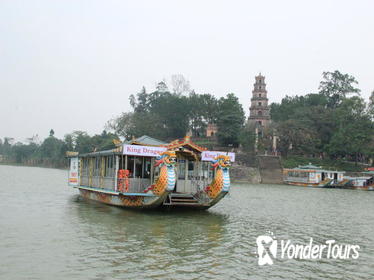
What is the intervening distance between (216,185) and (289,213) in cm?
486

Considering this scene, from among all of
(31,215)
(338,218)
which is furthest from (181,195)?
(338,218)

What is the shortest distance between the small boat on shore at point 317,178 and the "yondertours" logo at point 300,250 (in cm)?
→ 3653

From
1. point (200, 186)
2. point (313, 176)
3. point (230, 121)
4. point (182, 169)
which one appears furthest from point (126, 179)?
point (230, 121)

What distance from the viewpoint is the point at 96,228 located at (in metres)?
13.5

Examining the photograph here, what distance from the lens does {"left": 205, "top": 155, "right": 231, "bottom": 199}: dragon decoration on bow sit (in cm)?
1717

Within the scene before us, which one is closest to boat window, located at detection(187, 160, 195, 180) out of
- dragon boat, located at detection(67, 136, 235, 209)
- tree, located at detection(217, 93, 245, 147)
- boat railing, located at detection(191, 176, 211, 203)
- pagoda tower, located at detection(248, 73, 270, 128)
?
dragon boat, located at detection(67, 136, 235, 209)

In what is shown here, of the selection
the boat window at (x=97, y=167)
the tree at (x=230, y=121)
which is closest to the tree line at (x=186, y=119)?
the tree at (x=230, y=121)

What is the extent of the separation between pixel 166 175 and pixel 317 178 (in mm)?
36692

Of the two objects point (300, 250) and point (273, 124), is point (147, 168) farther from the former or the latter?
point (273, 124)

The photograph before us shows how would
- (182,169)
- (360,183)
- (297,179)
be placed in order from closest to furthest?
(182,169) < (360,183) < (297,179)

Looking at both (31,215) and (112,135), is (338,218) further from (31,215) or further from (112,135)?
(112,135)

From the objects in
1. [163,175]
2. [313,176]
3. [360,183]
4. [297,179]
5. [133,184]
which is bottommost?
[360,183]

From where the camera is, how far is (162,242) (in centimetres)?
1146

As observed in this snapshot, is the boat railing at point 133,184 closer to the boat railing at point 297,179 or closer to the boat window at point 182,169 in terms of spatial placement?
the boat window at point 182,169
